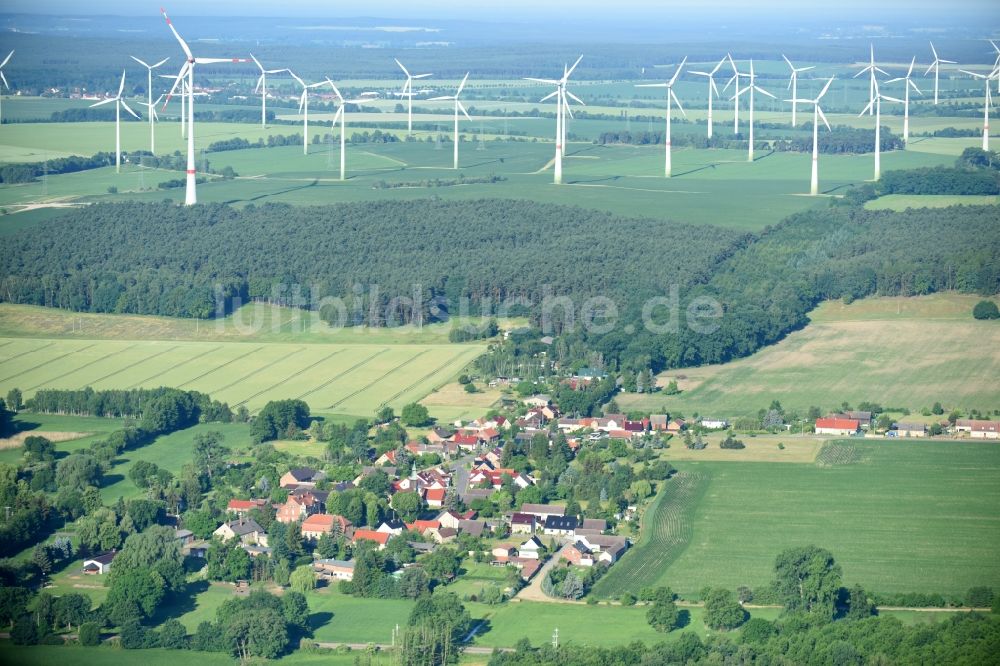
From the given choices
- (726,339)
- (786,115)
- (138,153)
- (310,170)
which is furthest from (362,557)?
(786,115)

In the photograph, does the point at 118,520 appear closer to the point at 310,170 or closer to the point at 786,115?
the point at 310,170

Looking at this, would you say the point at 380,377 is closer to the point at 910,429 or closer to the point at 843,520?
the point at 910,429

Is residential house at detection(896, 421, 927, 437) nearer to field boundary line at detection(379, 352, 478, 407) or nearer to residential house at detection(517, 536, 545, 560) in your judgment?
residential house at detection(517, 536, 545, 560)

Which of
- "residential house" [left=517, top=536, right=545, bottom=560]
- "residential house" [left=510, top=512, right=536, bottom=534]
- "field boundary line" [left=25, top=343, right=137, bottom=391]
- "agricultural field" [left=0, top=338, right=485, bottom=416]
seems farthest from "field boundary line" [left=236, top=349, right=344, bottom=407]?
"residential house" [left=517, top=536, right=545, bottom=560]

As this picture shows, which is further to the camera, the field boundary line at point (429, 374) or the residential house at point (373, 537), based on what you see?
the field boundary line at point (429, 374)

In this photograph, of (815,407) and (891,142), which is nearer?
(815,407)

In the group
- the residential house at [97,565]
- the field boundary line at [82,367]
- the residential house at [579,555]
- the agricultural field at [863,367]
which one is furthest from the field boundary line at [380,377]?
the residential house at [579,555]

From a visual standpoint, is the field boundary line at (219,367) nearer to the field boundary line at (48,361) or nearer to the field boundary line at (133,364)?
the field boundary line at (133,364)
